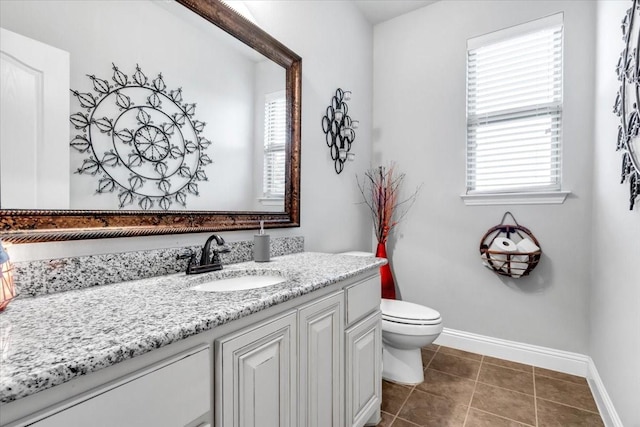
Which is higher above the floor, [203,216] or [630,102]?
[630,102]

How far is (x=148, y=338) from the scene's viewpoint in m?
0.59

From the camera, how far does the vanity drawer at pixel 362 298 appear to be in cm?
135

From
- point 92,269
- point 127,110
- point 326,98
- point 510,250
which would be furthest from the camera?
point 326,98

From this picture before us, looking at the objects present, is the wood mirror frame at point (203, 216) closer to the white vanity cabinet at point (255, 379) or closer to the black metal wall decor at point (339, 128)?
the black metal wall decor at point (339, 128)

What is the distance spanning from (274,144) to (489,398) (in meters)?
1.93

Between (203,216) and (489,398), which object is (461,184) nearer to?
(489,398)

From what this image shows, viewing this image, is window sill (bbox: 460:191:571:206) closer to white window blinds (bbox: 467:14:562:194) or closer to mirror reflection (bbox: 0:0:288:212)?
white window blinds (bbox: 467:14:562:194)

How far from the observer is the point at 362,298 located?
145 cm

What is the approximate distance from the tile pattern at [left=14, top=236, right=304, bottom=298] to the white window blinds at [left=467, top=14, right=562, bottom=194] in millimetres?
2146

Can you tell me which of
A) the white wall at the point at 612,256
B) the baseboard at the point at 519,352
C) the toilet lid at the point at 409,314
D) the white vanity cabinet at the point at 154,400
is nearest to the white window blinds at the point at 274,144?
the toilet lid at the point at 409,314

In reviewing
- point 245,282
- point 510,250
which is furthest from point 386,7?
point 245,282

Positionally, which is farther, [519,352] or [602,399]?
[519,352]

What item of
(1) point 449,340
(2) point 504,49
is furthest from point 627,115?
(1) point 449,340

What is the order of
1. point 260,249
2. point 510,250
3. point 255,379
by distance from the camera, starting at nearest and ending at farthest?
point 255,379 < point 260,249 < point 510,250
